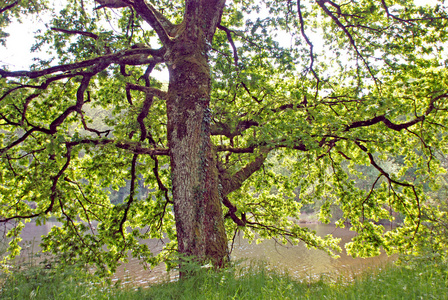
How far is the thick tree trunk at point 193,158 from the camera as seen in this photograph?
4.34m

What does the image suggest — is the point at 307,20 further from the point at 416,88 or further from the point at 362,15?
the point at 416,88

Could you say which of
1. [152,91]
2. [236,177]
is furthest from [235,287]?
[152,91]

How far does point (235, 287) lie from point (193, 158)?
2.22m

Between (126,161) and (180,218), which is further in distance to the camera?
(126,161)

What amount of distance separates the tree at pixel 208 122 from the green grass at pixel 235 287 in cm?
80

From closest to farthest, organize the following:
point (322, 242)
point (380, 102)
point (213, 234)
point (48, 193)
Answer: point (213, 234) < point (380, 102) < point (48, 193) < point (322, 242)

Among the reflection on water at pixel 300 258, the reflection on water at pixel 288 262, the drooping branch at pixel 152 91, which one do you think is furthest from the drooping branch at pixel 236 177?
the reflection on water at pixel 300 258

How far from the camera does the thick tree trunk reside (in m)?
4.34

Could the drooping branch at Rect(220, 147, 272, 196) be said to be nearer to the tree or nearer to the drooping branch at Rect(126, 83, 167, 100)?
the tree

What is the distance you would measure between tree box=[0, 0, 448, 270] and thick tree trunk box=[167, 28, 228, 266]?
0.07 ft

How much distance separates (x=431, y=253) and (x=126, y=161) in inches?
287

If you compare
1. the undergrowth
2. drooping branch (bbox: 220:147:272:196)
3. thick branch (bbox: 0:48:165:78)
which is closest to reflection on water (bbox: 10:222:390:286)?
drooping branch (bbox: 220:147:272:196)

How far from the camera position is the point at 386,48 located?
7.12 meters

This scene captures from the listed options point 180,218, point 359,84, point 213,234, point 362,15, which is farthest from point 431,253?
point 362,15
